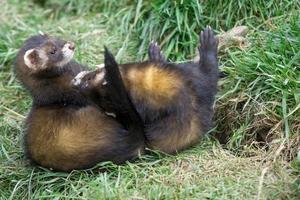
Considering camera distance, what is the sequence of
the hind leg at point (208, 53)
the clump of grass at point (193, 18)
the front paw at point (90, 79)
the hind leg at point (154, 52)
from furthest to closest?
the clump of grass at point (193, 18) → the hind leg at point (154, 52) → the hind leg at point (208, 53) → the front paw at point (90, 79)

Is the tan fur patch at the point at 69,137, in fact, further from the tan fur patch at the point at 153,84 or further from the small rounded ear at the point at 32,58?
the small rounded ear at the point at 32,58

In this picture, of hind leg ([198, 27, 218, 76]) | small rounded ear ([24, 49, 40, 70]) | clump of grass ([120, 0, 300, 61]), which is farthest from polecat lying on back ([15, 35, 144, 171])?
clump of grass ([120, 0, 300, 61])

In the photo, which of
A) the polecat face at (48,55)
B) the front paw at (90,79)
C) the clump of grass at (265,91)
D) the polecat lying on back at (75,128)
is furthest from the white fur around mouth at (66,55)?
the clump of grass at (265,91)

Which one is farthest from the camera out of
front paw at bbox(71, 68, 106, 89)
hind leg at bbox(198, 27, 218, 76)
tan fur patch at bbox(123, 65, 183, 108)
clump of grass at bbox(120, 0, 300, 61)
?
clump of grass at bbox(120, 0, 300, 61)

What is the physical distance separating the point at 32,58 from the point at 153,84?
1.19m

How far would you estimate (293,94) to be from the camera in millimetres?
4820

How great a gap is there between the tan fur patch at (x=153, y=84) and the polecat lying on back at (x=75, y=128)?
0.42ft

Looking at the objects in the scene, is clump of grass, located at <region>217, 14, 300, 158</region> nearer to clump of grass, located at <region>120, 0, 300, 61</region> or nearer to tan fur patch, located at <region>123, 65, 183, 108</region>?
clump of grass, located at <region>120, 0, 300, 61</region>

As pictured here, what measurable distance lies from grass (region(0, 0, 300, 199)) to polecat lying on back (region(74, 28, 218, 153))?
0.54ft

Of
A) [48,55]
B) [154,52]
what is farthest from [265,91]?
[48,55]

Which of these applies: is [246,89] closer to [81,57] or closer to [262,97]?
[262,97]

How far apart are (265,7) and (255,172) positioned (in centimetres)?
190

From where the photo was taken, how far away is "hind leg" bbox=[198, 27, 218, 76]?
16.9ft

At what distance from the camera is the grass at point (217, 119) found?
4.53 m
